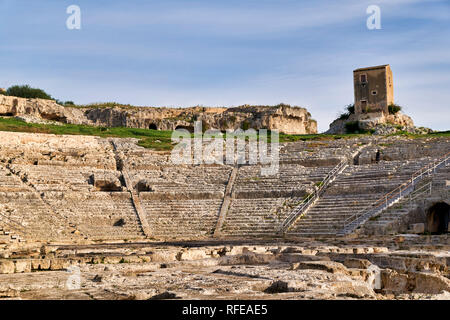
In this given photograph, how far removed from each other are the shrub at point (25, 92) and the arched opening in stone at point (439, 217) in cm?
4008

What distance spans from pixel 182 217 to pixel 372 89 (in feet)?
86.9

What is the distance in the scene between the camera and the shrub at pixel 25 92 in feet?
179

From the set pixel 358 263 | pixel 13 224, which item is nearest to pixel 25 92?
pixel 13 224

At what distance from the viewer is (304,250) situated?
49.8 feet

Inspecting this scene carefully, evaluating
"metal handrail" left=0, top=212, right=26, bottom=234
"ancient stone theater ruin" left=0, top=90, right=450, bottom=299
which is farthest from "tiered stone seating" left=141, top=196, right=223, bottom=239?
"metal handrail" left=0, top=212, right=26, bottom=234

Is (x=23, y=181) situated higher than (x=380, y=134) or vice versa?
(x=380, y=134)

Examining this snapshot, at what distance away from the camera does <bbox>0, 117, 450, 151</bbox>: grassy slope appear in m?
39.3

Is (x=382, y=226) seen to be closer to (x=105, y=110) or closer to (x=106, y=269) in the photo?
(x=106, y=269)

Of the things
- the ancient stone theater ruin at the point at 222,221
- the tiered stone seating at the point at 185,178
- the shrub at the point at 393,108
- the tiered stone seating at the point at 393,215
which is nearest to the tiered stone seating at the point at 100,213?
the ancient stone theater ruin at the point at 222,221

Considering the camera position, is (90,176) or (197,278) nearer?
(197,278)

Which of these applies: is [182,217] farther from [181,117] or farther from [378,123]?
[181,117]

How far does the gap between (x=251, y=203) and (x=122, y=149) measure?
12.5 m
